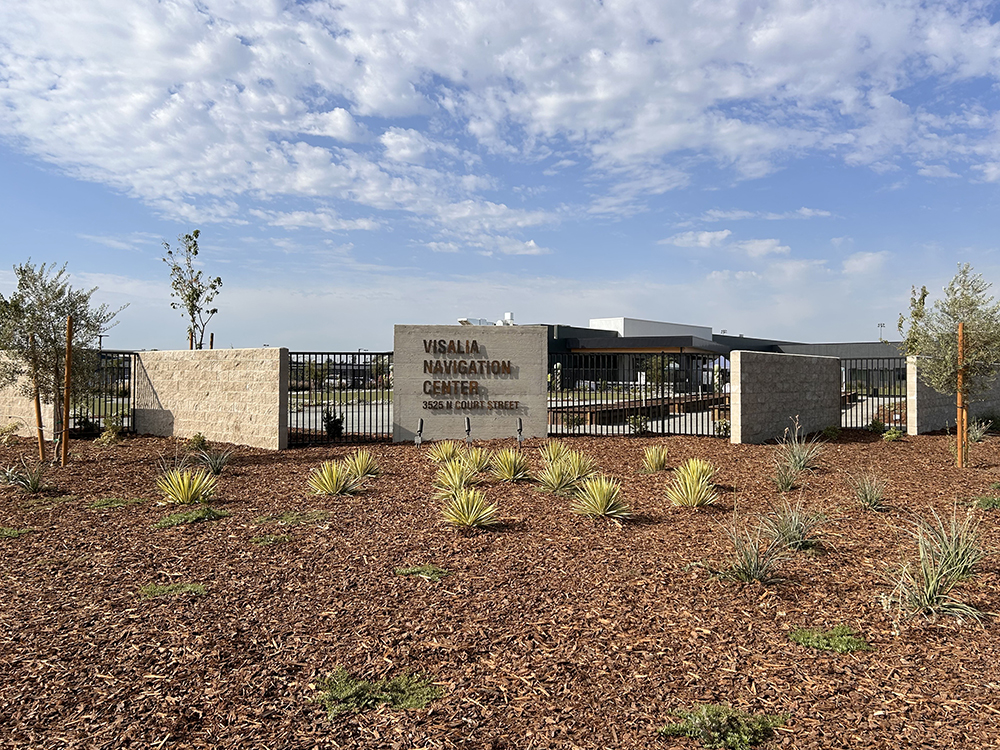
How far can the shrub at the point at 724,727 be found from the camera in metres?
3.29

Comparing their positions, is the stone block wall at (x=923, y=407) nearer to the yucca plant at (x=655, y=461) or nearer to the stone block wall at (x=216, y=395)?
the yucca plant at (x=655, y=461)

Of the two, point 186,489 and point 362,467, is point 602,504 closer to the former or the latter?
point 362,467

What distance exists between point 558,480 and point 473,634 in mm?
4444

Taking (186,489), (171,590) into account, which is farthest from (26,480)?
(171,590)

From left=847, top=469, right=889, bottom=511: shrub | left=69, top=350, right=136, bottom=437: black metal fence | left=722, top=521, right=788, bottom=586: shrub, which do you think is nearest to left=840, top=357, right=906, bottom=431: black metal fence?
left=847, top=469, right=889, bottom=511: shrub

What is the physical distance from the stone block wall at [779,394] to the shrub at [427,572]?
9950 mm

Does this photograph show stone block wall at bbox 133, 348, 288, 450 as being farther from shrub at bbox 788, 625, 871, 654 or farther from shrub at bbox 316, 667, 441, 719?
shrub at bbox 788, 625, 871, 654

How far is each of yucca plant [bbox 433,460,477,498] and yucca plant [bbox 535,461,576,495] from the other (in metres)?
1.05

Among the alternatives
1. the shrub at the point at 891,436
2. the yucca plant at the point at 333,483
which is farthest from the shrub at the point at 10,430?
the shrub at the point at 891,436

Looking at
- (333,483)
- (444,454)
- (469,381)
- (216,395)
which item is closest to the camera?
(333,483)

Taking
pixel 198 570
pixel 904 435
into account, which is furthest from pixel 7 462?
pixel 904 435

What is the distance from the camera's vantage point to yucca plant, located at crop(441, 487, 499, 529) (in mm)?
7055

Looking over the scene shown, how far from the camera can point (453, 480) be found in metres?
8.68

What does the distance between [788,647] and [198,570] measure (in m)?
4.89
